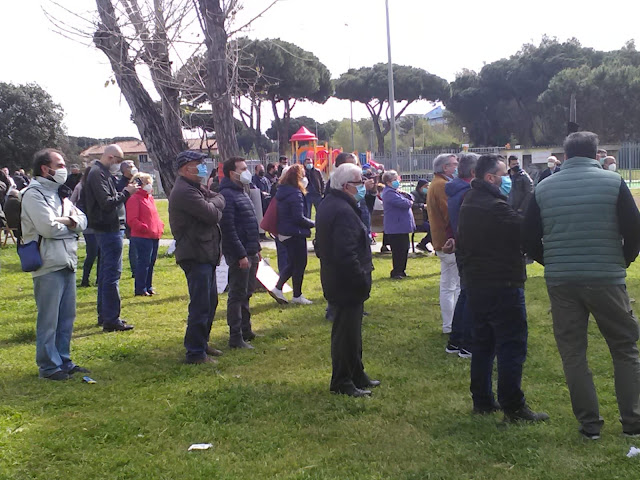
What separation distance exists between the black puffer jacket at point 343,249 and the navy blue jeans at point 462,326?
1492 millimetres

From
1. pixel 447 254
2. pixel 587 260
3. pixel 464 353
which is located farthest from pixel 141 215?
pixel 587 260

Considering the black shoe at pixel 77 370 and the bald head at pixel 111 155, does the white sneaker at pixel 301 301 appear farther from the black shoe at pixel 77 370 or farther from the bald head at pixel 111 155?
the black shoe at pixel 77 370

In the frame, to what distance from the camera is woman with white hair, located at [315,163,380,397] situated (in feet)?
17.1

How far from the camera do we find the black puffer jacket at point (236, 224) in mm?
6809

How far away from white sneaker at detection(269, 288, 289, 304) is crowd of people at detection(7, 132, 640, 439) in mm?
860

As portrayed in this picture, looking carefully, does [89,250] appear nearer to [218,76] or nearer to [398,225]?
[218,76]

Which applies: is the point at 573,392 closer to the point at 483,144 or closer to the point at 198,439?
the point at 198,439

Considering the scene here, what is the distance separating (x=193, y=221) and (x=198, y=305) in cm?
74

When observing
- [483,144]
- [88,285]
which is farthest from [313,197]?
[483,144]

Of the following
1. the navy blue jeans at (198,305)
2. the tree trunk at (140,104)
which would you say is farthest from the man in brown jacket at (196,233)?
the tree trunk at (140,104)

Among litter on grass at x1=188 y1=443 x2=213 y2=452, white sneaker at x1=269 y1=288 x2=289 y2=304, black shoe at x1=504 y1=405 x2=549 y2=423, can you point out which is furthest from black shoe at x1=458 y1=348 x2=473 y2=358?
white sneaker at x1=269 y1=288 x2=289 y2=304

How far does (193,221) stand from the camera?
6.24 meters

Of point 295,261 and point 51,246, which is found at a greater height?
point 51,246

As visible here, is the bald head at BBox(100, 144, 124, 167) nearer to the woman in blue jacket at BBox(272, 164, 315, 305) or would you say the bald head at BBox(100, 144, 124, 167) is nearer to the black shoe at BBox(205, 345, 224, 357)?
the woman in blue jacket at BBox(272, 164, 315, 305)
